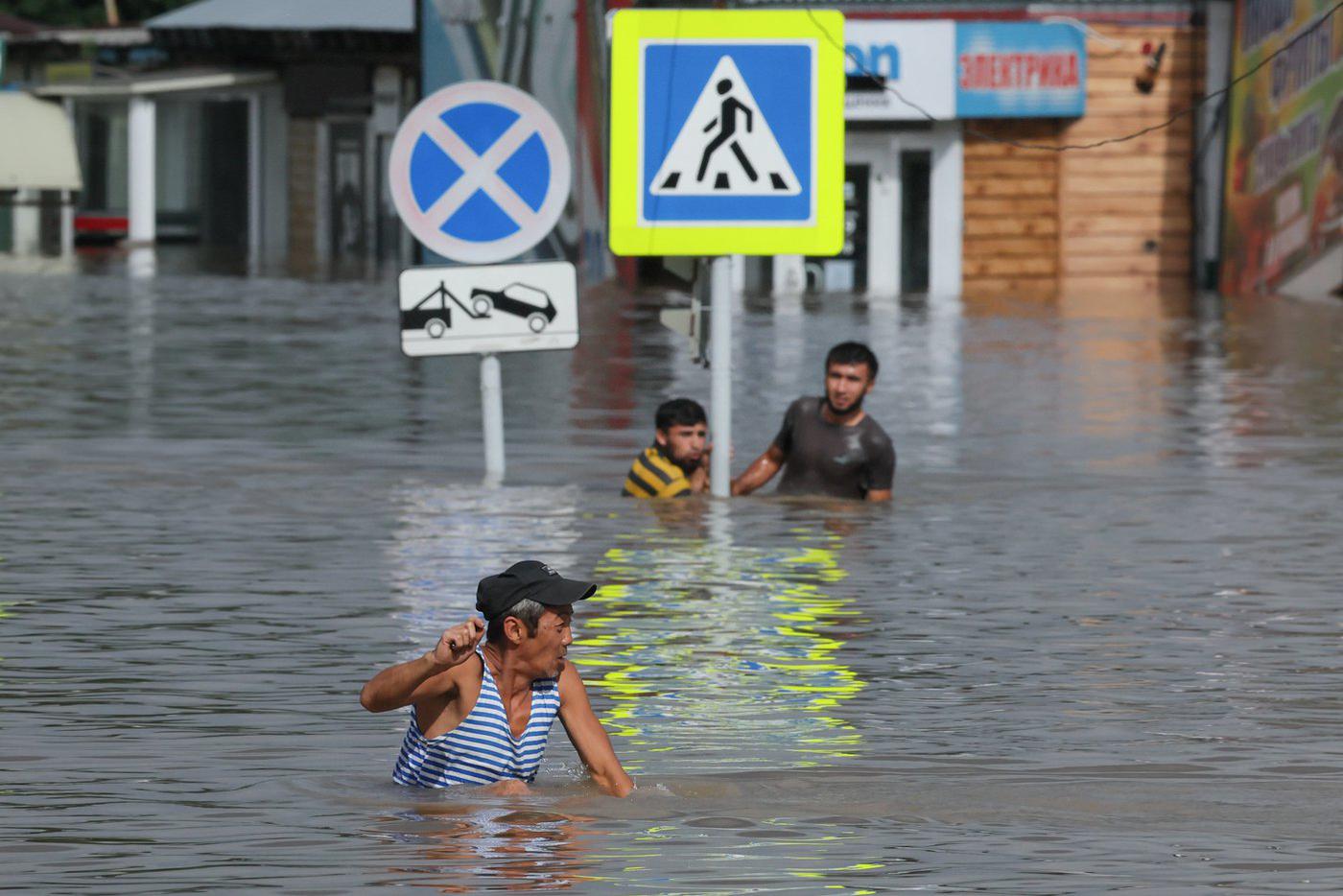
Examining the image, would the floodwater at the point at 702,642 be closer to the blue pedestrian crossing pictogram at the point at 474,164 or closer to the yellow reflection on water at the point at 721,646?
the yellow reflection on water at the point at 721,646

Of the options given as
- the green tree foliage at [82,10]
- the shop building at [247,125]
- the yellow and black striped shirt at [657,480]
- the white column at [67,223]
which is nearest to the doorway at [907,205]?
the shop building at [247,125]

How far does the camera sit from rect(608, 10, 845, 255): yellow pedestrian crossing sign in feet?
42.8

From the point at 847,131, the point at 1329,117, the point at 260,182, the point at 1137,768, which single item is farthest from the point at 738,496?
the point at 260,182

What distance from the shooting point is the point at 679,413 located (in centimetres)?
1373

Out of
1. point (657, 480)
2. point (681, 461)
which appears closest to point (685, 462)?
point (681, 461)

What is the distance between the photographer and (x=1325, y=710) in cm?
859

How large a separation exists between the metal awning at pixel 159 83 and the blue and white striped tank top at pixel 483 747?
44.7 metres

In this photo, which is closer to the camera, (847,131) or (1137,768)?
(1137,768)

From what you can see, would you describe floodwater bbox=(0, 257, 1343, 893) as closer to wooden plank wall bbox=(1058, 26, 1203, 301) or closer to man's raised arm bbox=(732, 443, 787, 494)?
man's raised arm bbox=(732, 443, 787, 494)

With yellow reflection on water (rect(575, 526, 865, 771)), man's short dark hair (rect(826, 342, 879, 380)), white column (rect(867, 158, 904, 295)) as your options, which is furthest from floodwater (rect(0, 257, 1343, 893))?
white column (rect(867, 158, 904, 295))

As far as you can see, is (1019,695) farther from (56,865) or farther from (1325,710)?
(56,865)

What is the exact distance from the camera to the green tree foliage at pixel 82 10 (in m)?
60.7

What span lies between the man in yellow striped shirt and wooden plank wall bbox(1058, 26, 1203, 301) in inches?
1032

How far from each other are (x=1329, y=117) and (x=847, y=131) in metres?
6.96
